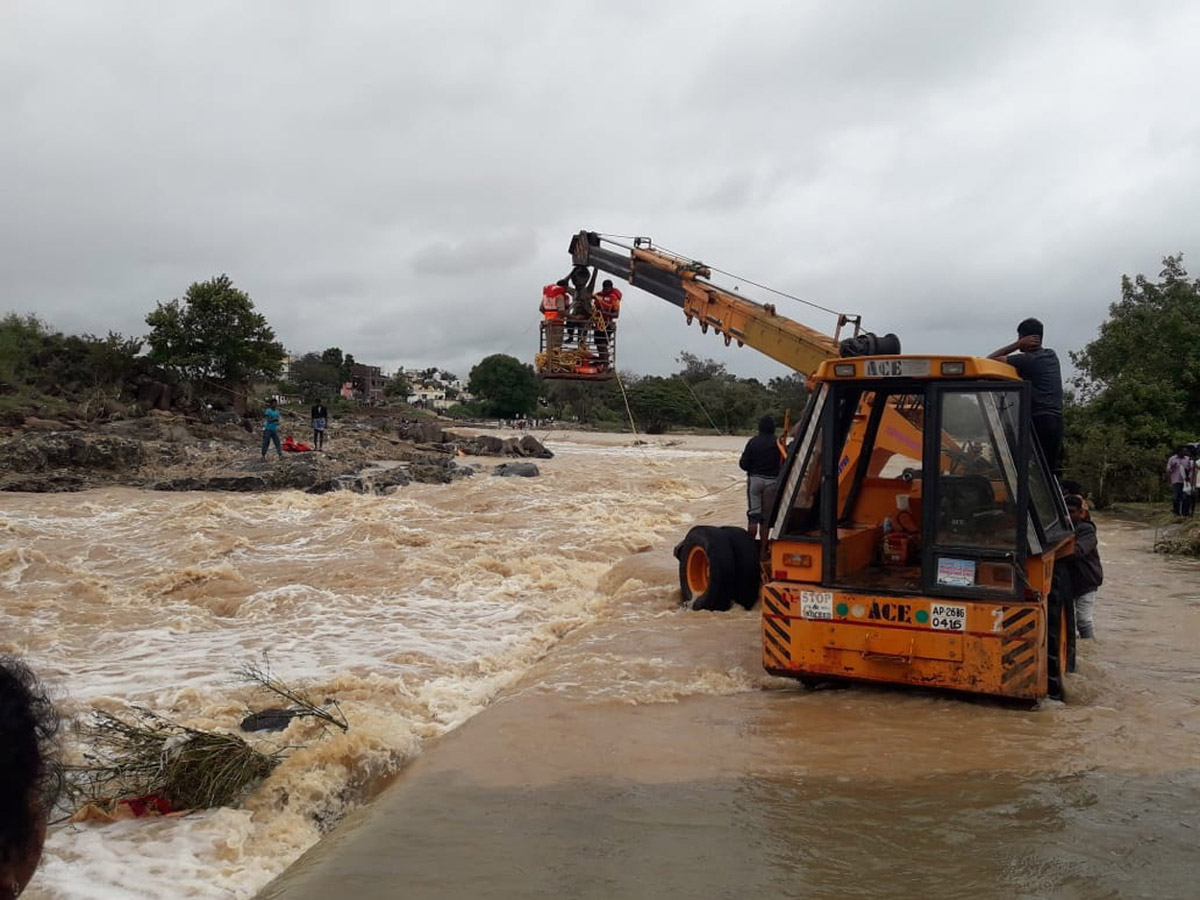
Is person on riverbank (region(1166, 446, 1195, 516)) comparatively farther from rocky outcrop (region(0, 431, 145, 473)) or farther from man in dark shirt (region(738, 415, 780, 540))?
rocky outcrop (region(0, 431, 145, 473))

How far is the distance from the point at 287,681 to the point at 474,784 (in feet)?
11.3

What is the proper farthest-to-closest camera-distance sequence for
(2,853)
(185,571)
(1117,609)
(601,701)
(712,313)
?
1. (185,571)
2. (712,313)
3. (1117,609)
4. (601,701)
5. (2,853)

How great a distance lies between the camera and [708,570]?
31.6 ft

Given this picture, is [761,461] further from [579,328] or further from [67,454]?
[67,454]


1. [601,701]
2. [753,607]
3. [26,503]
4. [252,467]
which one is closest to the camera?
[601,701]

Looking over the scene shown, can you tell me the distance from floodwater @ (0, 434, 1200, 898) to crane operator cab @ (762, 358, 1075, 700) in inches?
14.6

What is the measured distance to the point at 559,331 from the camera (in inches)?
500

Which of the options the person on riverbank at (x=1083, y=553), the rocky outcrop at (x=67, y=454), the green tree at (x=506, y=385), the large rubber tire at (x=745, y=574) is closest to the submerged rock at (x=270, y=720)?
the large rubber tire at (x=745, y=574)

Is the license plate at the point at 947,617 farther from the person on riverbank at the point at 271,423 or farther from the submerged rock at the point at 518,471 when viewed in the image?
the person on riverbank at the point at 271,423

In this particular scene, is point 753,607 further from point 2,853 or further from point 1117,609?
point 2,853

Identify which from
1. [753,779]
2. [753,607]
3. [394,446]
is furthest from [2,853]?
[394,446]

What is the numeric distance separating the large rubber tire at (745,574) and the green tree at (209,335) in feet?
126

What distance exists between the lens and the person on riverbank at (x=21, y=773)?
1571 millimetres

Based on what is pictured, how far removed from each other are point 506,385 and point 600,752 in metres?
86.8
